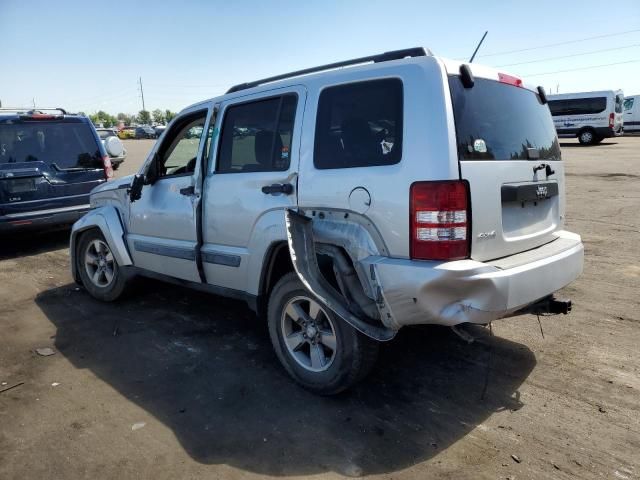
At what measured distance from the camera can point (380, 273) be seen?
9.12ft

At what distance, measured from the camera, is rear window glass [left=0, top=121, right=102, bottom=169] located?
686 cm

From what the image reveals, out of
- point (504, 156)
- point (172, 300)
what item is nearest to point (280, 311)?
point (504, 156)

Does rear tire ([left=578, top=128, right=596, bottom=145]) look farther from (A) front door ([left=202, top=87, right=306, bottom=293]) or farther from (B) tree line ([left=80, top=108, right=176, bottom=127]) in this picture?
(B) tree line ([left=80, top=108, right=176, bottom=127])

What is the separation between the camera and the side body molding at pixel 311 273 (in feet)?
9.31

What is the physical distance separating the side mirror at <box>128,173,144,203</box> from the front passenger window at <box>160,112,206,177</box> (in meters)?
0.21

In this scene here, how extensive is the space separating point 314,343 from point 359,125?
4.77 feet

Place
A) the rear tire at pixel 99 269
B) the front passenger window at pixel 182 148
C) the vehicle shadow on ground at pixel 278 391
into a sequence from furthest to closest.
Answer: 1. the rear tire at pixel 99 269
2. the front passenger window at pixel 182 148
3. the vehicle shadow on ground at pixel 278 391

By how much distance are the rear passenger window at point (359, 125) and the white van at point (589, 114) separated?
79.4 ft

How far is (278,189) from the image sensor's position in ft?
11.0

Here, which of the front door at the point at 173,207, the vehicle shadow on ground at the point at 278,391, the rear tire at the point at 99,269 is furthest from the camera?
the rear tire at the point at 99,269

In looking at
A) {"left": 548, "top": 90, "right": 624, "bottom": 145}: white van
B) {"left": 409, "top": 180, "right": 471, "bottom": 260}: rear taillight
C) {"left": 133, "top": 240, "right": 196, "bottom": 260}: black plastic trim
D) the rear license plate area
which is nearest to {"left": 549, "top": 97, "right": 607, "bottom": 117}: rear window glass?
{"left": 548, "top": 90, "right": 624, "bottom": 145}: white van

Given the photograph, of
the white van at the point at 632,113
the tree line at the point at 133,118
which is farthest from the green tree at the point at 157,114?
the white van at the point at 632,113

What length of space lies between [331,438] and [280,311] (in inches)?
37.4

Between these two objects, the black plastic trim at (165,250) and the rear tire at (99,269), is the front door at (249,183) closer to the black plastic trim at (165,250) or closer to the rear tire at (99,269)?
the black plastic trim at (165,250)
